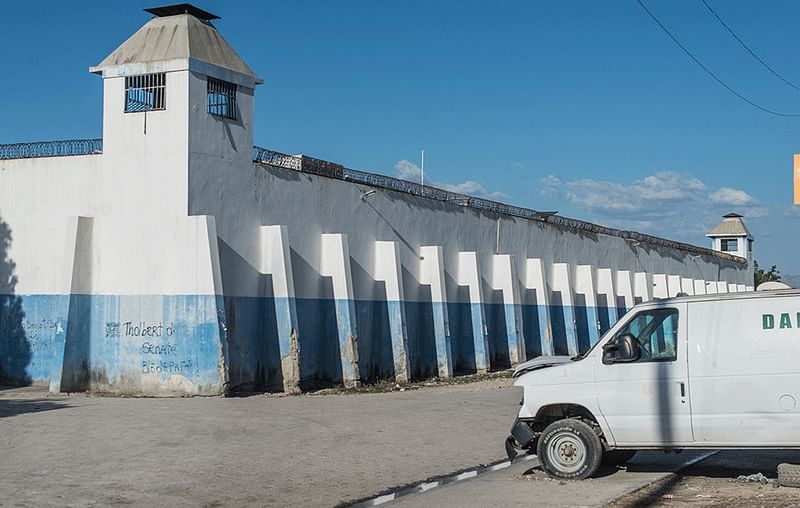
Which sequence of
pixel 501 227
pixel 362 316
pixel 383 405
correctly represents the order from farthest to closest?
pixel 501 227, pixel 362 316, pixel 383 405

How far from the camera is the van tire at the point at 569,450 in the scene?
448 inches

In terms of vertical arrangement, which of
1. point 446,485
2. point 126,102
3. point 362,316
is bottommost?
point 446,485

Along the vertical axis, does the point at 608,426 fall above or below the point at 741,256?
below

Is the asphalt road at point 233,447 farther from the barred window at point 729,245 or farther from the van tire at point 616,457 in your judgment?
the barred window at point 729,245

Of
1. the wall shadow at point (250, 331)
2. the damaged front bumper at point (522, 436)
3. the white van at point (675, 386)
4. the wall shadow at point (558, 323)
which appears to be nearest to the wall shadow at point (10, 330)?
the wall shadow at point (250, 331)

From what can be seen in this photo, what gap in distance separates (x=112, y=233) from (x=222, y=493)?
1297 centimetres

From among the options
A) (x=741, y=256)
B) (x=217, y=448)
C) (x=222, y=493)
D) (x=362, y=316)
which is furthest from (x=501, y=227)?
(x=741, y=256)

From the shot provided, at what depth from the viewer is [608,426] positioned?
11.3 m

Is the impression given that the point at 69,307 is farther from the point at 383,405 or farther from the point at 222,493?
the point at 222,493

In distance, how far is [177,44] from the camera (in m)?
22.1

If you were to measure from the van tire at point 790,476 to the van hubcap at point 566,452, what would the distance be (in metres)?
2.13

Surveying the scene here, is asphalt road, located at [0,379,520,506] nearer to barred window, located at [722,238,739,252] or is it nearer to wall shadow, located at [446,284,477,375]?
wall shadow, located at [446,284,477,375]

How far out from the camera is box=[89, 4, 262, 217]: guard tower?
21.7 m

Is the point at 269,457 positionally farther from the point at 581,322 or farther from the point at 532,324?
the point at 581,322
